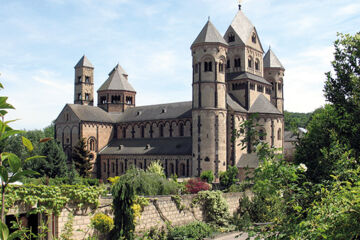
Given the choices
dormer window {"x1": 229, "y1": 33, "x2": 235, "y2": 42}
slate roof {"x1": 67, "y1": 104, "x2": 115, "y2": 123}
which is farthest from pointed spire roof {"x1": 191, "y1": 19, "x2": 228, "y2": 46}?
slate roof {"x1": 67, "y1": 104, "x2": 115, "y2": 123}

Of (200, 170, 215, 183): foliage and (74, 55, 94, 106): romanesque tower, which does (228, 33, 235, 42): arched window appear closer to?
(200, 170, 215, 183): foliage

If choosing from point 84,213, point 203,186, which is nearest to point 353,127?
point 84,213

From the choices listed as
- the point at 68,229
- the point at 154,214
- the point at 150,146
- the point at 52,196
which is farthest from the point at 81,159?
the point at 68,229

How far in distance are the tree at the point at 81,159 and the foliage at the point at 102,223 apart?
42.9m

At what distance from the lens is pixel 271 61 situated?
6756 centimetres

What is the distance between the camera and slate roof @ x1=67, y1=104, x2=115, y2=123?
209 feet

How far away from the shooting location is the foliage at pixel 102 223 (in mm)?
17844

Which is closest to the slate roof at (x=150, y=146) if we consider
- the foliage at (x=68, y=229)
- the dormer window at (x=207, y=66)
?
the dormer window at (x=207, y=66)

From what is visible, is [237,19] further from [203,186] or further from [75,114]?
[203,186]

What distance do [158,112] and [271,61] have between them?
2265 cm

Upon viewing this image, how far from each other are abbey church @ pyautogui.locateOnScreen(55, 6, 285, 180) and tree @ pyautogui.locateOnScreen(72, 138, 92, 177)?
8.51 ft

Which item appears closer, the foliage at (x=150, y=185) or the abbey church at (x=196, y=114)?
the foliage at (x=150, y=185)

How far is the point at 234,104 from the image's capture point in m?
55.4

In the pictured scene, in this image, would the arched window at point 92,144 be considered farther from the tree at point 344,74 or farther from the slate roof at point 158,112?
the tree at point 344,74
